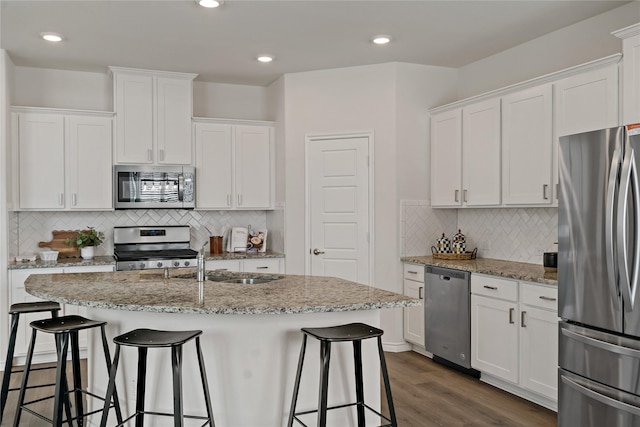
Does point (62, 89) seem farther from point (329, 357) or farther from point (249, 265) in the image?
point (329, 357)

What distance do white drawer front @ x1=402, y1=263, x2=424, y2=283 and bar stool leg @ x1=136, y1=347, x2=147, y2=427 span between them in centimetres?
284

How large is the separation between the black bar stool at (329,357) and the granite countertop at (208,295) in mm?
123

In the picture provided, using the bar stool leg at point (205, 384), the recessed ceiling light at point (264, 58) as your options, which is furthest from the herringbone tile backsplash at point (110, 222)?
the bar stool leg at point (205, 384)

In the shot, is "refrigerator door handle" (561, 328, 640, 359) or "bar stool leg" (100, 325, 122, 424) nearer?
"refrigerator door handle" (561, 328, 640, 359)

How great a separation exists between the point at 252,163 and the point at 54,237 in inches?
81.5

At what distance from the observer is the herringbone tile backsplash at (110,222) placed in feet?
16.8

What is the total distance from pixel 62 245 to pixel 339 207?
2697 millimetres

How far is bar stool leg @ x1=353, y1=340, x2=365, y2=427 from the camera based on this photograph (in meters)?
2.71

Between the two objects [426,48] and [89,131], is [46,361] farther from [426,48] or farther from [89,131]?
[426,48]

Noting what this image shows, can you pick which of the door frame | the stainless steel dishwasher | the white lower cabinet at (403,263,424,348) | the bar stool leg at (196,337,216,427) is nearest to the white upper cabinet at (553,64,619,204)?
the stainless steel dishwasher

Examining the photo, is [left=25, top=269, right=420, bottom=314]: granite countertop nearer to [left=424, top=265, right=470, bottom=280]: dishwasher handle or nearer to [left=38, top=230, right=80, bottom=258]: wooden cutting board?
[left=424, top=265, right=470, bottom=280]: dishwasher handle

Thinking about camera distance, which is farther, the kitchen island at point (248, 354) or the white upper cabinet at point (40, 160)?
the white upper cabinet at point (40, 160)

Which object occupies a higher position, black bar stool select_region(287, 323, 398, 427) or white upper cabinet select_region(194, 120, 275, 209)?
white upper cabinet select_region(194, 120, 275, 209)

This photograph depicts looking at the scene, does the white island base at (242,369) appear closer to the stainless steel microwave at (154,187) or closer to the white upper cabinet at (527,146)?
the white upper cabinet at (527,146)
